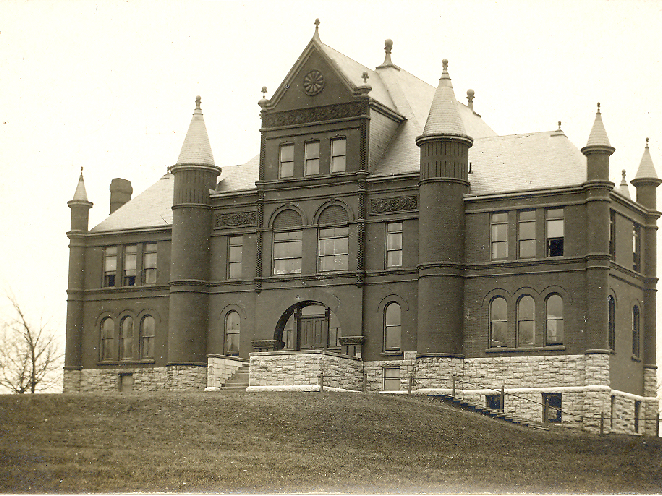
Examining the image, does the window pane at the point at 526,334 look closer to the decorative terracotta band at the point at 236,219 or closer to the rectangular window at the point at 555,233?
the rectangular window at the point at 555,233

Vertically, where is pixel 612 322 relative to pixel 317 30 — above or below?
below

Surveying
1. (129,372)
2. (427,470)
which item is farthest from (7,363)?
(427,470)

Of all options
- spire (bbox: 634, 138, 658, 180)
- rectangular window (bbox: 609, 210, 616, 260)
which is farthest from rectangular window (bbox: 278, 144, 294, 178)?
spire (bbox: 634, 138, 658, 180)

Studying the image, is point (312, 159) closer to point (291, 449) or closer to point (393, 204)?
point (393, 204)

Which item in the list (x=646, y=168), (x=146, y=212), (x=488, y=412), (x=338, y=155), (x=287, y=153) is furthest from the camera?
(x=146, y=212)

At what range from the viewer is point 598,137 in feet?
172

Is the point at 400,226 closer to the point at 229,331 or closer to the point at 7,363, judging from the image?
the point at 229,331

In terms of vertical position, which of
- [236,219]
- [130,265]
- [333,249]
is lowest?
[130,265]

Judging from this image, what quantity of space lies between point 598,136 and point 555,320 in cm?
753

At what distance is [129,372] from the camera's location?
62.4 m

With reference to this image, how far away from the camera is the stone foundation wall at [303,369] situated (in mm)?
52562

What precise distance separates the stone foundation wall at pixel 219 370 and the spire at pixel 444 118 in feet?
41.6

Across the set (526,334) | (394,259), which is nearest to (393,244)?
(394,259)

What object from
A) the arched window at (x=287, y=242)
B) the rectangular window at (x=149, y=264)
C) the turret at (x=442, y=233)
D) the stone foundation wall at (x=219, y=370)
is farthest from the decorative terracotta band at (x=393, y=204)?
the rectangular window at (x=149, y=264)
